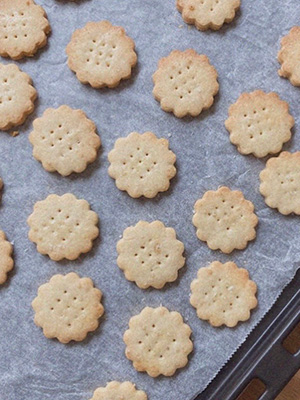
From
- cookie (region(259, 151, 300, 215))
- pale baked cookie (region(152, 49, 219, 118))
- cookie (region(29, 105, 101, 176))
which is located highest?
pale baked cookie (region(152, 49, 219, 118))

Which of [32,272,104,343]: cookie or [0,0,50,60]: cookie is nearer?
[32,272,104,343]: cookie

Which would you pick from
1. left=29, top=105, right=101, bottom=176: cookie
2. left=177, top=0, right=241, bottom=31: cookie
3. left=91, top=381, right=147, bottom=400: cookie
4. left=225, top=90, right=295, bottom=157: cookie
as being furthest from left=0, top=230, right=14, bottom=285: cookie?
left=177, top=0, right=241, bottom=31: cookie

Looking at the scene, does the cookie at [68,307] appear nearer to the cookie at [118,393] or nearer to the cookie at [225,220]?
the cookie at [118,393]

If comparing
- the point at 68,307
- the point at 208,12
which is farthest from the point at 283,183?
the point at 68,307

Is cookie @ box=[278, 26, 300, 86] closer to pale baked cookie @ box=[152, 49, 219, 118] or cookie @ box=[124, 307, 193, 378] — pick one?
pale baked cookie @ box=[152, 49, 219, 118]

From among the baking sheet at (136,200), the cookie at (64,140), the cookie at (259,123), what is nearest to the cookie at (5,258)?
the baking sheet at (136,200)

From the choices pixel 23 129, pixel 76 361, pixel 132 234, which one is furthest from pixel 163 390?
pixel 23 129
